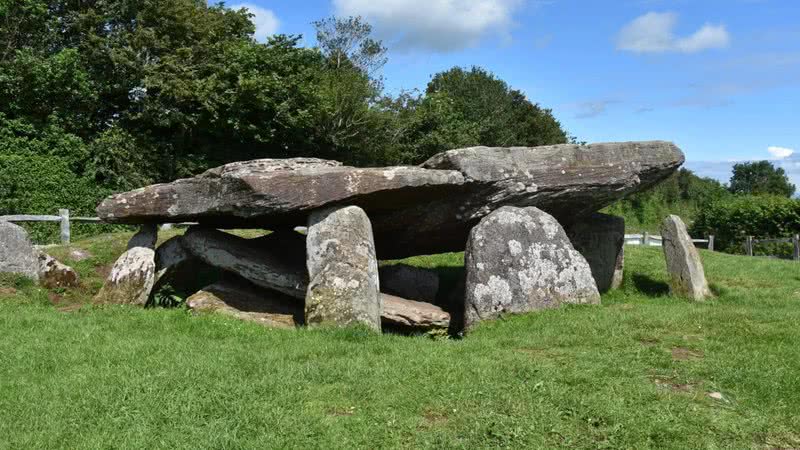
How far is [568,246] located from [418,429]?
708 cm

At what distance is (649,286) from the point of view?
15484 mm

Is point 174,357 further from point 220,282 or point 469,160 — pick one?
point 469,160

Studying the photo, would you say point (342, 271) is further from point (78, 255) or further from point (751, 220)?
point (751, 220)

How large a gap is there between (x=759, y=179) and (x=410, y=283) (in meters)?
83.1

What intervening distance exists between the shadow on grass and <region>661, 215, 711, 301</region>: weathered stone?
2.35 feet

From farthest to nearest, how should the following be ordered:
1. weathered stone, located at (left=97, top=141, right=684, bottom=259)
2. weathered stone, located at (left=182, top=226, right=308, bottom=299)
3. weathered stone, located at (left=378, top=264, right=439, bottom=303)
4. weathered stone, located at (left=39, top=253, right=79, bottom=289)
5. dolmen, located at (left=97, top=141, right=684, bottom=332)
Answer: weathered stone, located at (left=378, top=264, right=439, bottom=303), weathered stone, located at (left=39, top=253, right=79, bottom=289), weathered stone, located at (left=182, top=226, right=308, bottom=299), weathered stone, located at (left=97, top=141, right=684, bottom=259), dolmen, located at (left=97, top=141, right=684, bottom=332)

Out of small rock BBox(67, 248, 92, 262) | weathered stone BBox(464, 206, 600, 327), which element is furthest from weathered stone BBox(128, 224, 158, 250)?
weathered stone BBox(464, 206, 600, 327)

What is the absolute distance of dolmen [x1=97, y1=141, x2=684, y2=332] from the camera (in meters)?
11.5

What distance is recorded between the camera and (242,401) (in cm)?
665

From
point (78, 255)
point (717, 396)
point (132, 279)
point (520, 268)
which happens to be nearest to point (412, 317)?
point (520, 268)

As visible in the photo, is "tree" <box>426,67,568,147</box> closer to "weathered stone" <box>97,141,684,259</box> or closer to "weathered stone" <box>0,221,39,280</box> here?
"weathered stone" <box>97,141,684,259</box>

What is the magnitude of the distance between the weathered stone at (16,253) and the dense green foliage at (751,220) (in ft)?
99.1

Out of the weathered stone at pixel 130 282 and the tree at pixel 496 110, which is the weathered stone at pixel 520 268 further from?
the tree at pixel 496 110

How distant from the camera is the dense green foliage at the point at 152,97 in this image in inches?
985
